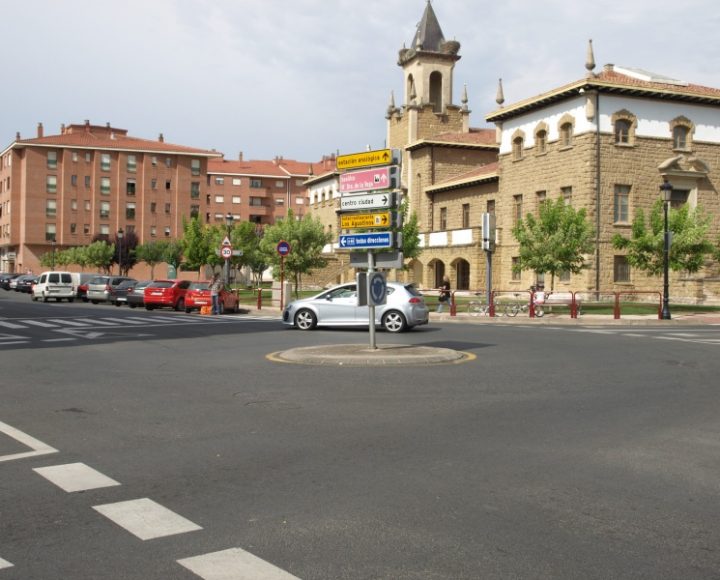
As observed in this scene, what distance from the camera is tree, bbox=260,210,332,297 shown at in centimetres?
4375

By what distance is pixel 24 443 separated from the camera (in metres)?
7.05

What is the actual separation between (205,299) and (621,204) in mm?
21920

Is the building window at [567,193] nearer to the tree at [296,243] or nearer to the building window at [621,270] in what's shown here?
the building window at [621,270]

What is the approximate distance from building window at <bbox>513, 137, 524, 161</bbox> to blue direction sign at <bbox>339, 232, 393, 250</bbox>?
32631 millimetres

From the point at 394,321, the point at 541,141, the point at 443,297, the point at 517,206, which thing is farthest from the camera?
the point at 517,206

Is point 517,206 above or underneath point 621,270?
above

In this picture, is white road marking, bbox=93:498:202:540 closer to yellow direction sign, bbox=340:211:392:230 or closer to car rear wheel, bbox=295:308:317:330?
yellow direction sign, bbox=340:211:392:230

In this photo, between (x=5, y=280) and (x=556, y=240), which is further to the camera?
(x=5, y=280)

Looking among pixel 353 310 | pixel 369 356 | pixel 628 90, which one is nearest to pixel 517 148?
pixel 628 90

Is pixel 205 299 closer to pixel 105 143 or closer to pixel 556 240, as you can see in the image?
pixel 556 240

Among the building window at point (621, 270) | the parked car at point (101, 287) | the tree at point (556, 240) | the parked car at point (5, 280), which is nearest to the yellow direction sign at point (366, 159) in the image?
the tree at point (556, 240)

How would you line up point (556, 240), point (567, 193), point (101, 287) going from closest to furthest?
point (556, 240)
point (567, 193)
point (101, 287)

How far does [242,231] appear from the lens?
57.5 metres

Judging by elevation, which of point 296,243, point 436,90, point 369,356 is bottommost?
point 369,356
